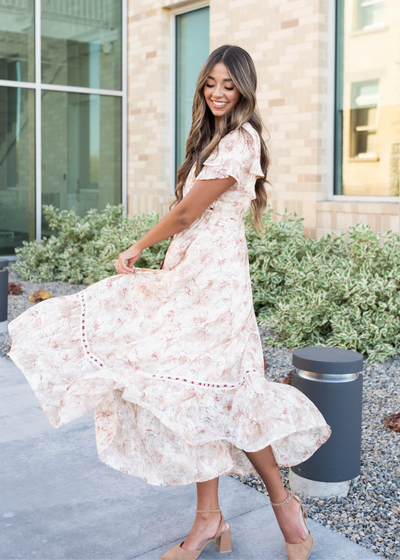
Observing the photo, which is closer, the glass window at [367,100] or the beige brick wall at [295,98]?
the glass window at [367,100]

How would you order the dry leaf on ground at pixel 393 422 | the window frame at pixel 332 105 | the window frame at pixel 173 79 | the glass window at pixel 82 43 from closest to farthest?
the dry leaf on ground at pixel 393 422
the window frame at pixel 332 105
the window frame at pixel 173 79
the glass window at pixel 82 43

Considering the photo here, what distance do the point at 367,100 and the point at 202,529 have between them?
5774mm

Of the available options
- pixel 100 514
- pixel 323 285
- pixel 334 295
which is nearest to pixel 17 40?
pixel 323 285

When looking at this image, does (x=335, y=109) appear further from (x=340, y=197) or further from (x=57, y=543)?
(x=57, y=543)

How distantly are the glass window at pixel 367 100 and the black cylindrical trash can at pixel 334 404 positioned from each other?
4468 millimetres

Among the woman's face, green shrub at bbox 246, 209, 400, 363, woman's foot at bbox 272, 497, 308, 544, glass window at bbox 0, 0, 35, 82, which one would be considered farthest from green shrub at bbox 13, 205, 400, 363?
glass window at bbox 0, 0, 35, 82

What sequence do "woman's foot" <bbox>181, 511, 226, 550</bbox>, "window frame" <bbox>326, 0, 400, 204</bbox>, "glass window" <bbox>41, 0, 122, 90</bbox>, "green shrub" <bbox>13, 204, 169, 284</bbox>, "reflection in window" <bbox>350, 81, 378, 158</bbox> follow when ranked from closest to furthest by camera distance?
"woman's foot" <bbox>181, 511, 226, 550</bbox> → "reflection in window" <bbox>350, 81, 378, 158</bbox> → "window frame" <bbox>326, 0, 400, 204</bbox> → "green shrub" <bbox>13, 204, 169, 284</bbox> → "glass window" <bbox>41, 0, 122, 90</bbox>

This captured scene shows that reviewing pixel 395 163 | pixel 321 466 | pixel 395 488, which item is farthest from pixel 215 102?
pixel 395 163

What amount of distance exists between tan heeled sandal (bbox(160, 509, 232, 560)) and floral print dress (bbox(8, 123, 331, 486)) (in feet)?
1.07

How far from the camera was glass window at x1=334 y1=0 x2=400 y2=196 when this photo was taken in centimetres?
690

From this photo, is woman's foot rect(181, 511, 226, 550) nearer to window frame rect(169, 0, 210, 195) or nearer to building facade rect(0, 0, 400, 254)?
building facade rect(0, 0, 400, 254)

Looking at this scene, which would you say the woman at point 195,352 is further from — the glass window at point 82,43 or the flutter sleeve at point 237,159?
the glass window at point 82,43

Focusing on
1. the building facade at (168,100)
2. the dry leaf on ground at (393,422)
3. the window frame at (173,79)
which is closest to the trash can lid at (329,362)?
the dry leaf on ground at (393,422)

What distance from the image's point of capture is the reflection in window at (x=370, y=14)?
273 inches
